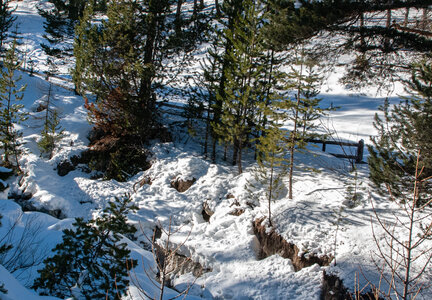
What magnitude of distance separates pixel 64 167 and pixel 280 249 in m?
10.8

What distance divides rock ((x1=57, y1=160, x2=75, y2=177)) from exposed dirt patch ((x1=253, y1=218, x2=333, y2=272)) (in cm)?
951

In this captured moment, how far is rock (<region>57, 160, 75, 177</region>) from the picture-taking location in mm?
13870

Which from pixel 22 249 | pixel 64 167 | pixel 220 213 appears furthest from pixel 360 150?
pixel 64 167

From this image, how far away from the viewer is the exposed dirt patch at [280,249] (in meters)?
7.52

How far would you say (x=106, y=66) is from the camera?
42.8 feet

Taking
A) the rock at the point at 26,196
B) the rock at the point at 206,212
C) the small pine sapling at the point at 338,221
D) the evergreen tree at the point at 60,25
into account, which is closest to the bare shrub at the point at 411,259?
the small pine sapling at the point at 338,221

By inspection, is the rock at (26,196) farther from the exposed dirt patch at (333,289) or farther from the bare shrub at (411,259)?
the bare shrub at (411,259)

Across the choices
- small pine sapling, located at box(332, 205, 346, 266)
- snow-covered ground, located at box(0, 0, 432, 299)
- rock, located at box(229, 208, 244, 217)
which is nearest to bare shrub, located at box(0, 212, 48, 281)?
snow-covered ground, located at box(0, 0, 432, 299)

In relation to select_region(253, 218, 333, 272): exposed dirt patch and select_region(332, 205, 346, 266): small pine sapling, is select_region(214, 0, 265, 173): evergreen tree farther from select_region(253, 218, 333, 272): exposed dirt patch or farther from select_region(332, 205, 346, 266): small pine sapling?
select_region(332, 205, 346, 266): small pine sapling

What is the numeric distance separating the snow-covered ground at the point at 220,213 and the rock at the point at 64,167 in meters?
0.22

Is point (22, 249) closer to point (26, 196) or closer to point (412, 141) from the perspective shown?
point (26, 196)

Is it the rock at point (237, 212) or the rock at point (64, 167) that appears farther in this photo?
the rock at point (64, 167)

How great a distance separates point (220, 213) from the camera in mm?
10289

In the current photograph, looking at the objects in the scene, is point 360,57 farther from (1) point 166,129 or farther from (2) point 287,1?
(1) point 166,129
